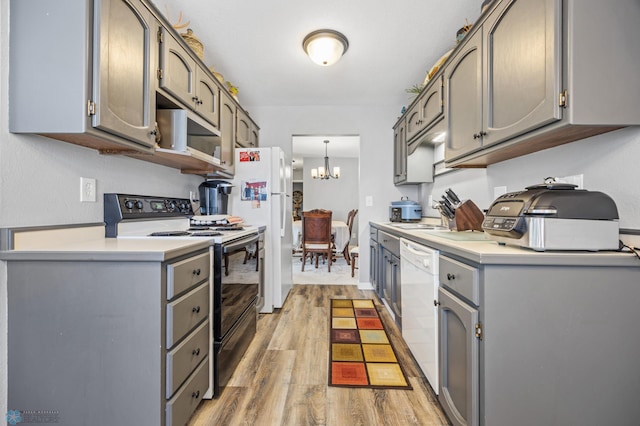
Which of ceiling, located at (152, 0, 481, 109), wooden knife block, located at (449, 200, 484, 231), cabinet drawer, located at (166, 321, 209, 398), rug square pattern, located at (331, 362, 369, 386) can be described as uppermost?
ceiling, located at (152, 0, 481, 109)

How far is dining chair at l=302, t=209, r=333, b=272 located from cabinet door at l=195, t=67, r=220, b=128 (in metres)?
2.54

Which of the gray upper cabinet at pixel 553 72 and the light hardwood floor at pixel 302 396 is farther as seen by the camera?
the light hardwood floor at pixel 302 396

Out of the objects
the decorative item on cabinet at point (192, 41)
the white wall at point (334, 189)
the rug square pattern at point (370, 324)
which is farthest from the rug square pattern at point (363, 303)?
the white wall at point (334, 189)

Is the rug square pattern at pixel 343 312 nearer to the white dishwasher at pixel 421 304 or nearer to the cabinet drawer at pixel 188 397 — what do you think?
the white dishwasher at pixel 421 304

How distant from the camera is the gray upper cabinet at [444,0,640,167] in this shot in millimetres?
1047

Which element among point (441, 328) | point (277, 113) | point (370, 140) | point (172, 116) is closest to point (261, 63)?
point (277, 113)

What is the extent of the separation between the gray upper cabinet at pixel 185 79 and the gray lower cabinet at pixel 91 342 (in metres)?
1.05

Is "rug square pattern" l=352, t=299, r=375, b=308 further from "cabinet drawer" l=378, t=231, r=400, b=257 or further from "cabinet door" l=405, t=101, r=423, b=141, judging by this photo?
"cabinet door" l=405, t=101, r=423, b=141

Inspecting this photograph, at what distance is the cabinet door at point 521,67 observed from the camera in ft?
3.61

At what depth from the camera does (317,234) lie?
469 centimetres

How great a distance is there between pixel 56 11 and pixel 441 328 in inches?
80.6

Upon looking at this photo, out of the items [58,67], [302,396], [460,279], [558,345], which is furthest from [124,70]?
[558,345]

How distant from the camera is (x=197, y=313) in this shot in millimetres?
1363

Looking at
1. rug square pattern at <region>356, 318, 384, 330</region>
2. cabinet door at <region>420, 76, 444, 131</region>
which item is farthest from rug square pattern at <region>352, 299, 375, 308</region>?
cabinet door at <region>420, 76, 444, 131</region>
